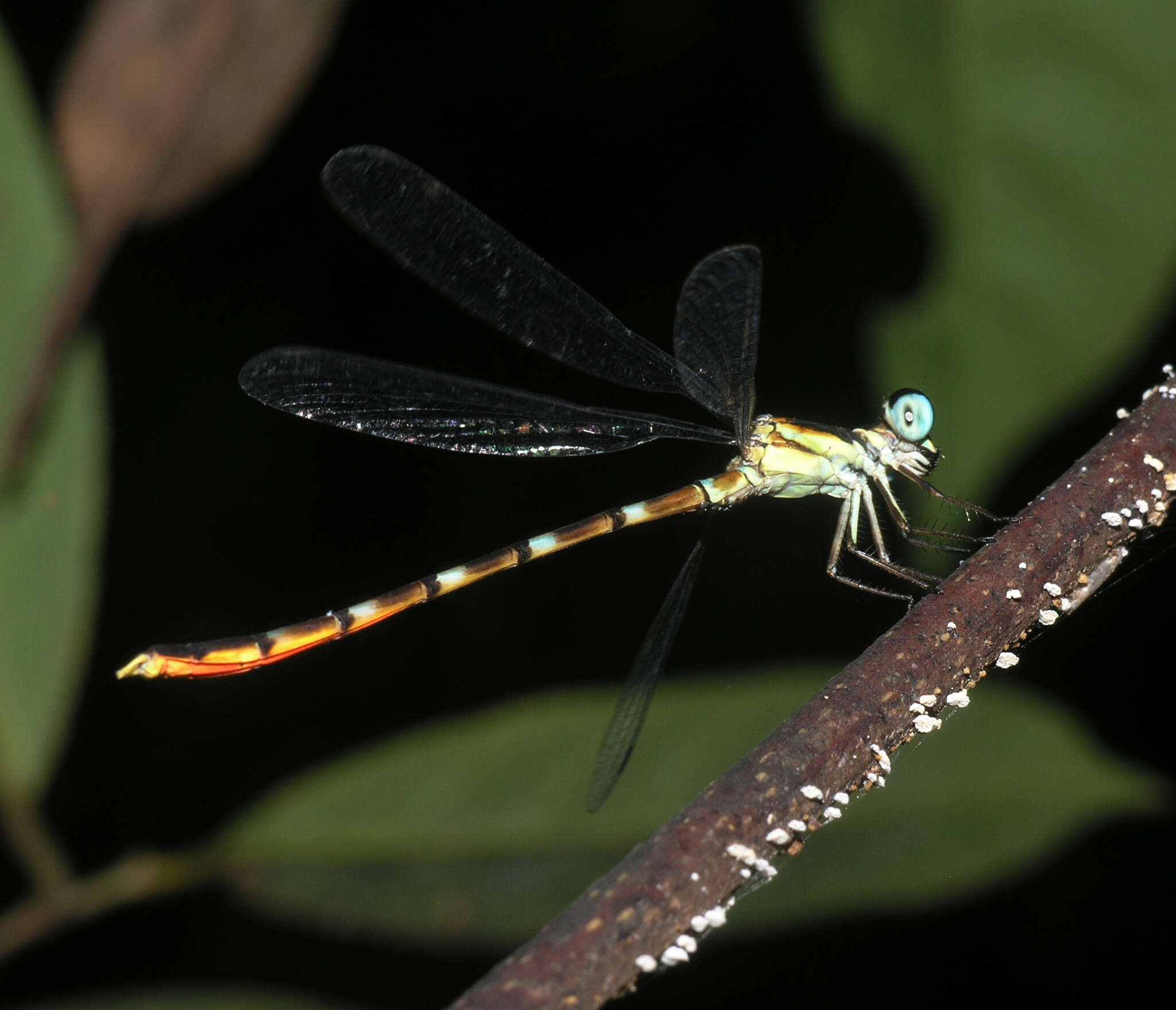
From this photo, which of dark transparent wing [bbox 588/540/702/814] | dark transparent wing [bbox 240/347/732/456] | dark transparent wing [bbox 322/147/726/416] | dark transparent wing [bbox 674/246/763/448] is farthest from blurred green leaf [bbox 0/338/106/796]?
dark transparent wing [bbox 674/246/763/448]

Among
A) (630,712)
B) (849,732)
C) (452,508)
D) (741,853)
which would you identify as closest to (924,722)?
(849,732)

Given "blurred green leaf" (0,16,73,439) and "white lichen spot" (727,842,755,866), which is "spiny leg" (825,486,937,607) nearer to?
"white lichen spot" (727,842,755,866)

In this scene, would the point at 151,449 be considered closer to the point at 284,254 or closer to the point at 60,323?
the point at 284,254

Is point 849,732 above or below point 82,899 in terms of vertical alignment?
above

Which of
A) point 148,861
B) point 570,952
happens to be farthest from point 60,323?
point 570,952

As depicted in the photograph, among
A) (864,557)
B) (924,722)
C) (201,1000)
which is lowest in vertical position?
(201,1000)

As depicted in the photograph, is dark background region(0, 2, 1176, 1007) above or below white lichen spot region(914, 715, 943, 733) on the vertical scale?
below

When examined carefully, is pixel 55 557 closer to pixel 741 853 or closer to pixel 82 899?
pixel 82 899
